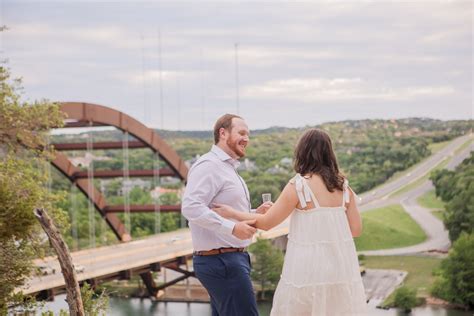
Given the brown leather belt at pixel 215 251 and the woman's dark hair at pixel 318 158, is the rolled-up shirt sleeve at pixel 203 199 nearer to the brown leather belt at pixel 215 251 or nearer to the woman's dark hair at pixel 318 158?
the brown leather belt at pixel 215 251

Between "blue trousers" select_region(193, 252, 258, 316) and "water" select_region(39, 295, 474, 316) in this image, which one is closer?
"blue trousers" select_region(193, 252, 258, 316)

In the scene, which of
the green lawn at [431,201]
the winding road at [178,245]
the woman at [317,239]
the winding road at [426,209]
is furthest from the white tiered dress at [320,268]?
the green lawn at [431,201]

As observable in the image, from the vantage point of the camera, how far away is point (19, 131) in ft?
41.1

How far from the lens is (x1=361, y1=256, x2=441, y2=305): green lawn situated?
121 ft

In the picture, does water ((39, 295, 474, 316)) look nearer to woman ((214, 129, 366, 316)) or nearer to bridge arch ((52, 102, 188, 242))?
bridge arch ((52, 102, 188, 242))

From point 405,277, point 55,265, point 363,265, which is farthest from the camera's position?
point 363,265

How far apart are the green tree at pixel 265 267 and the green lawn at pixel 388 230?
14490mm

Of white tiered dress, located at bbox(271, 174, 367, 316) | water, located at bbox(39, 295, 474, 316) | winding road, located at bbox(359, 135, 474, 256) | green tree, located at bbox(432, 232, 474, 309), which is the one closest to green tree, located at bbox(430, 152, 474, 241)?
winding road, located at bbox(359, 135, 474, 256)

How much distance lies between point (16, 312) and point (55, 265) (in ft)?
50.0

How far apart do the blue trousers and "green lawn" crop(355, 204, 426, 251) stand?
1736 inches

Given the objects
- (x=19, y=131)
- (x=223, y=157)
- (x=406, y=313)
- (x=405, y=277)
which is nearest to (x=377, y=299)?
(x=406, y=313)

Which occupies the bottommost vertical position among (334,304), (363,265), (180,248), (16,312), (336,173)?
(363,265)

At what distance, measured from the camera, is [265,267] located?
3400 centimetres

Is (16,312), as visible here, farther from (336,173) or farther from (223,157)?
(336,173)
